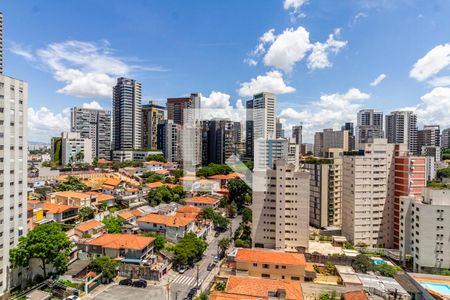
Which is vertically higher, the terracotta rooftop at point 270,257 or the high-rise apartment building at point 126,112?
the high-rise apartment building at point 126,112

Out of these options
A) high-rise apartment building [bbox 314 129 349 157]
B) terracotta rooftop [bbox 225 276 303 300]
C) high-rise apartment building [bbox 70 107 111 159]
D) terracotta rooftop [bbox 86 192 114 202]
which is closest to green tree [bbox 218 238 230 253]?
terracotta rooftop [bbox 225 276 303 300]

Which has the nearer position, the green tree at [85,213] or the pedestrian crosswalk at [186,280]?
the pedestrian crosswalk at [186,280]

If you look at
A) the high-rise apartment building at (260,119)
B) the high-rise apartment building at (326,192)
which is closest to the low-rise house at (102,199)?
the high-rise apartment building at (326,192)

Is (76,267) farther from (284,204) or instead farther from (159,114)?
(159,114)

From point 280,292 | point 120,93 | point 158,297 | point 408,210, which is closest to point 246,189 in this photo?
point 408,210

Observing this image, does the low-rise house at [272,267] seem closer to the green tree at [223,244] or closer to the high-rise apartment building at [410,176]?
the green tree at [223,244]
